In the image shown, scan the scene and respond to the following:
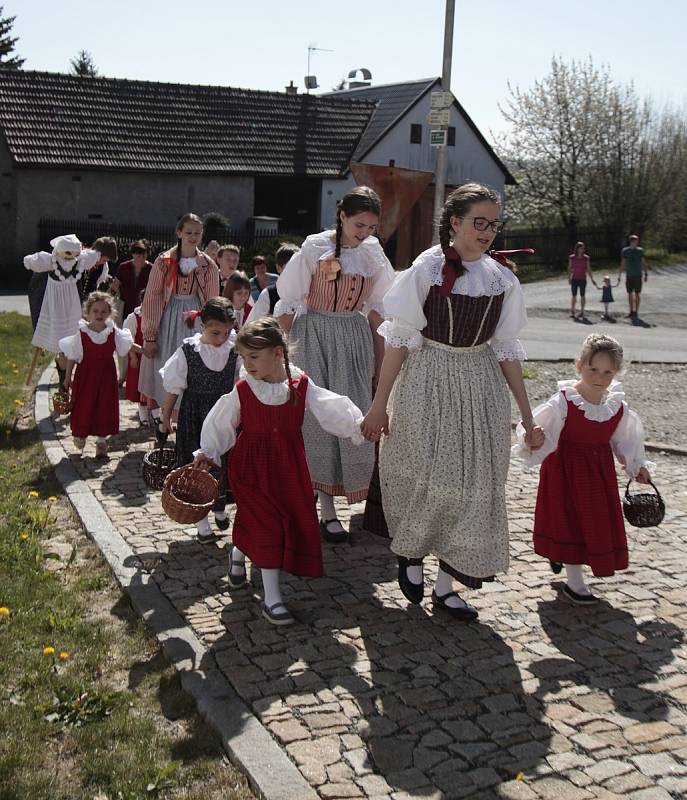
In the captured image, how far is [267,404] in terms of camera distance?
205 inches

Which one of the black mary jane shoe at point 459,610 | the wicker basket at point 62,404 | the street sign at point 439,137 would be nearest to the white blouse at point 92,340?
the wicker basket at point 62,404

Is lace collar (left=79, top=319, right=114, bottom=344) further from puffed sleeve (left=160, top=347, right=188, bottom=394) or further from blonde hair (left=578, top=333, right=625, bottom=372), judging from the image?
blonde hair (left=578, top=333, right=625, bottom=372)

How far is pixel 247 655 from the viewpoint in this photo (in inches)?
184

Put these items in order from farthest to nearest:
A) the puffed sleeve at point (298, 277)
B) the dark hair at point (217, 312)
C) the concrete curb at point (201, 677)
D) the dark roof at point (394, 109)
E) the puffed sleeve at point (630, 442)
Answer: the dark roof at point (394, 109) → the dark hair at point (217, 312) → the puffed sleeve at point (298, 277) → the puffed sleeve at point (630, 442) → the concrete curb at point (201, 677)

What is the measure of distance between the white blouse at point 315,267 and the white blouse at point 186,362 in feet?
1.52

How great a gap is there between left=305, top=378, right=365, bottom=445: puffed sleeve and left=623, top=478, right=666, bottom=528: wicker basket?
1.51 meters

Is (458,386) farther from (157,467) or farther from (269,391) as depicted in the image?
(157,467)

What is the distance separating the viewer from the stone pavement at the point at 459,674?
3.73 meters

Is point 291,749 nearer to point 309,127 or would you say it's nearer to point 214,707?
point 214,707

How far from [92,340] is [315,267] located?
3.13m

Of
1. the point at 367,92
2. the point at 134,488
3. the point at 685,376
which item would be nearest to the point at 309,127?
the point at 367,92

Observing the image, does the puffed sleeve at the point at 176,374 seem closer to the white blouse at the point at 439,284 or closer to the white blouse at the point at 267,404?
the white blouse at the point at 267,404

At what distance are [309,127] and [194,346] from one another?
101 ft

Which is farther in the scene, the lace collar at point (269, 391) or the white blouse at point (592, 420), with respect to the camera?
the white blouse at point (592, 420)
